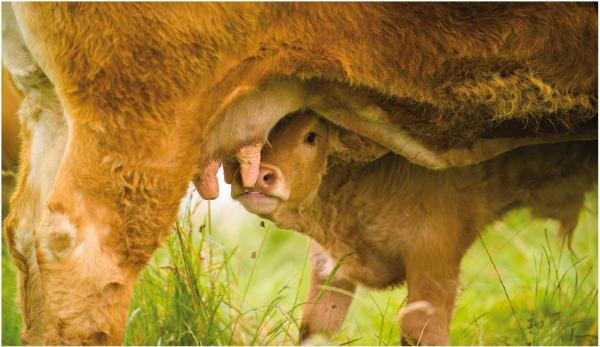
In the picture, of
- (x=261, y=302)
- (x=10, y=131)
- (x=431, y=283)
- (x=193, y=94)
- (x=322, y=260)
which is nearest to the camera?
(x=193, y=94)

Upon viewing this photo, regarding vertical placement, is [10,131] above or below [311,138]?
above

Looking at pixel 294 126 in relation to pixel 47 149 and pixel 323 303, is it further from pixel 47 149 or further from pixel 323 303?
pixel 323 303

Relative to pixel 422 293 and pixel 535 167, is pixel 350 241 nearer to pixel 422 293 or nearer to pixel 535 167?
pixel 422 293

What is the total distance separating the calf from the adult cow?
303 millimetres

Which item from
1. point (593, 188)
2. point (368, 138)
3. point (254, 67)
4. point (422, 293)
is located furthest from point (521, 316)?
point (254, 67)

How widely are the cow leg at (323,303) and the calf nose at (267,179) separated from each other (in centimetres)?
64

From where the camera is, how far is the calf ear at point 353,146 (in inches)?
134

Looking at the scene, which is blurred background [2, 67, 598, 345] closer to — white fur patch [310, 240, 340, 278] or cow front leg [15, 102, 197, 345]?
white fur patch [310, 240, 340, 278]

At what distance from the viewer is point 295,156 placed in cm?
337

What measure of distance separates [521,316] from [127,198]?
2550mm

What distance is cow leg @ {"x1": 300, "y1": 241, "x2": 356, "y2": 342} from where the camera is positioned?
397 centimetres

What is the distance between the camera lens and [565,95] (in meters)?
3.12

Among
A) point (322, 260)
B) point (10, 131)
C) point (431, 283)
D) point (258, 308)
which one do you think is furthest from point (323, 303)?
point (10, 131)

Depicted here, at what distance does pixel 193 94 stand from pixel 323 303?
5.52 ft
